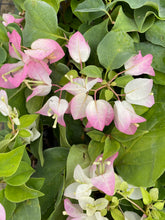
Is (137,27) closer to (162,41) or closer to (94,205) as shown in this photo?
(162,41)

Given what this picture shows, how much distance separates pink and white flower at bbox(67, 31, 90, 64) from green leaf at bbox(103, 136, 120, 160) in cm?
8

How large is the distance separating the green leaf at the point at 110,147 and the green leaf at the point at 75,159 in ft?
0.11

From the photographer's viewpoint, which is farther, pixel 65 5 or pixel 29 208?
pixel 65 5

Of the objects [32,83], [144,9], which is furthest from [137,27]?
[32,83]

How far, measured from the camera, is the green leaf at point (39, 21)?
279 mm

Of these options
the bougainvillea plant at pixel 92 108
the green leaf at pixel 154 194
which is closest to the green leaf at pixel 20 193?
the bougainvillea plant at pixel 92 108

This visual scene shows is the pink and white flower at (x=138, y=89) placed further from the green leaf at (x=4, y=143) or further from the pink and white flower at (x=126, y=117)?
the green leaf at (x=4, y=143)

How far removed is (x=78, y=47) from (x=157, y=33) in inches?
3.6

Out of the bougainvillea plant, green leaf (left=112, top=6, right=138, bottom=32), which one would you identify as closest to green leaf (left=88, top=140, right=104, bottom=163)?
the bougainvillea plant

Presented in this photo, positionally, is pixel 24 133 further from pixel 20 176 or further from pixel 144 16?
pixel 144 16

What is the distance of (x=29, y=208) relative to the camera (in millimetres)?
275

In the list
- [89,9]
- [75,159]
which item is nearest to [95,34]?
[89,9]

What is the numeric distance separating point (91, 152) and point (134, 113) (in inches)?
2.6

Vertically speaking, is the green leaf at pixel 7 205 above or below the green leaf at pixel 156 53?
below
